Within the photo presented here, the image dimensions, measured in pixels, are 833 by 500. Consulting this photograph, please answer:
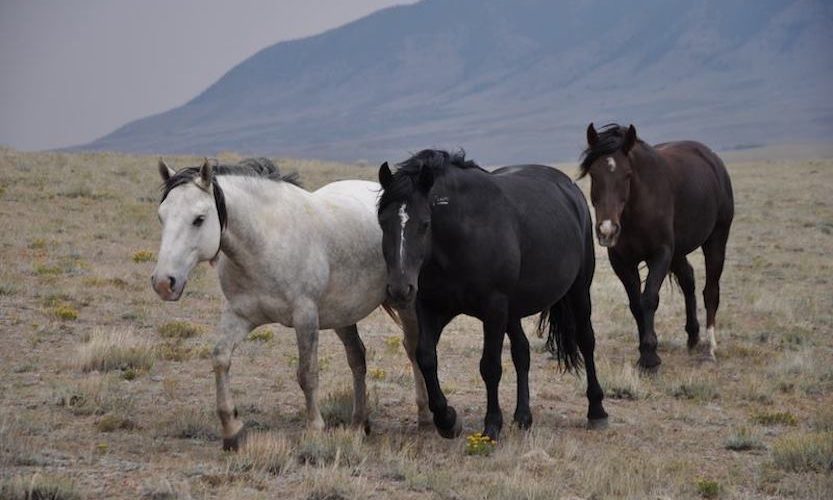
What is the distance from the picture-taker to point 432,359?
24.7 feet

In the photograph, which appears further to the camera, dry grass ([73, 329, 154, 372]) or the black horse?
dry grass ([73, 329, 154, 372])

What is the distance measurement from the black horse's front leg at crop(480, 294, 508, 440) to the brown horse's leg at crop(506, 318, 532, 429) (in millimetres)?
442

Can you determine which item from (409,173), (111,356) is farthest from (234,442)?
(111,356)

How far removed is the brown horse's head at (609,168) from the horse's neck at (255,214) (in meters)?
3.55

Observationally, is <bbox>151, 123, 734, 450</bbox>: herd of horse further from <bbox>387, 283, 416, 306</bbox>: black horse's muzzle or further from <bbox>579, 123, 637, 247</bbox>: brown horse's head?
<bbox>579, 123, 637, 247</bbox>: brown horse's head

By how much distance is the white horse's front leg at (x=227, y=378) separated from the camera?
7152 mm

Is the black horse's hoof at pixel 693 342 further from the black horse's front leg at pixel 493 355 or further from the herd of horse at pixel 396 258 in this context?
the black horse's front leg at pixel 493 355

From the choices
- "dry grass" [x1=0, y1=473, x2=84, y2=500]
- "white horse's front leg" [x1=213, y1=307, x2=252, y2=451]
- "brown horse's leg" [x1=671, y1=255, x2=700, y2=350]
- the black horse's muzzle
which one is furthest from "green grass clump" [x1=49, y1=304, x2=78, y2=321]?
"brown horse's leg" [x1=671, y1=255, x2=700, y2=350]

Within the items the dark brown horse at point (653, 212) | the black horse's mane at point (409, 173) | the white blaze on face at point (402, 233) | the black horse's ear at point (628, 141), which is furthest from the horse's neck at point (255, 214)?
the black horse's ear at point (628, 141)

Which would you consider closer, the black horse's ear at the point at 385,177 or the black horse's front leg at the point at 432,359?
the black horse's ear at the point at 385,177

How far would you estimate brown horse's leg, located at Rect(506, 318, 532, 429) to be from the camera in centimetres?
829

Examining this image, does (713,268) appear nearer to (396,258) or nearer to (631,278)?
(631,278)

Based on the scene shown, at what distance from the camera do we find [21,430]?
24.2ft

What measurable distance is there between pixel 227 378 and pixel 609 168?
4.76m
